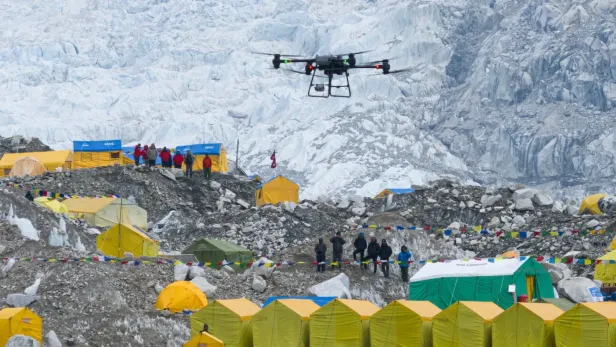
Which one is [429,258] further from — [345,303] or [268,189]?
[268,189]

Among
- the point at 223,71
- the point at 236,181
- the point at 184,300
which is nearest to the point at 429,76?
the point at 223,71

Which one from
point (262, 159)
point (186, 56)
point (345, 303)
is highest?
point (345, 303)

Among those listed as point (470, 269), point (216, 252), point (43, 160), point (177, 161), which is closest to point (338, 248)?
point (470, 269)

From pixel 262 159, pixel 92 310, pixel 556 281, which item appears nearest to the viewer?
pixel 92 310

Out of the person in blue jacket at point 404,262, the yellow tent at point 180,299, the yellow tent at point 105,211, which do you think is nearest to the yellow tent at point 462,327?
the yellow tent at point 180,299

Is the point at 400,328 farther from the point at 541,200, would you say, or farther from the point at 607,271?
the point at 541,200

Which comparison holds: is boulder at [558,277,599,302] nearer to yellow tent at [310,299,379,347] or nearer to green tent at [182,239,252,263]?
yellow tent at [310,299,379,347]

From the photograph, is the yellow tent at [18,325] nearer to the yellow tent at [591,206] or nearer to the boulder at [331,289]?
the boulder at [331,289]
